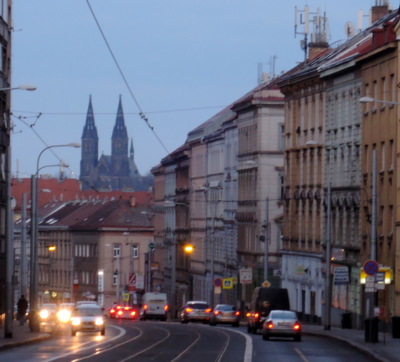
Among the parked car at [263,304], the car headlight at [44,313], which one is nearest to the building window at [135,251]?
the car headlight at [44,313]

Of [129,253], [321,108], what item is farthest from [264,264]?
[129,253]

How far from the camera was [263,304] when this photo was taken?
67.2 metres

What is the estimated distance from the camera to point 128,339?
185ft

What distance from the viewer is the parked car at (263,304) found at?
215ft

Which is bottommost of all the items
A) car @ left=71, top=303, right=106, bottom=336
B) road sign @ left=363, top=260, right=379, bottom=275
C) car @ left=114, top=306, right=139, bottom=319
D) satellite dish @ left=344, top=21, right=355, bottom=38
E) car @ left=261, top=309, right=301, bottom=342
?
car @ left=114, top=306, right=139, bottom=319

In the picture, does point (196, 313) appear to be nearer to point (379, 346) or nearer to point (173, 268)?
point (173, 268)

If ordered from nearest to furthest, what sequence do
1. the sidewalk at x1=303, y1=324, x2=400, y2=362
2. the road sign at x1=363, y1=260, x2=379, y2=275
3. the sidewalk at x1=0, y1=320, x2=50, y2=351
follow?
the sidewalk at x1=303, y1=324, x2=400, y2=362, the road sign at x1=363, y1=260, x2=379, y2=275, the sidewalk at x1=0, y1=320, x2=50, y2=351

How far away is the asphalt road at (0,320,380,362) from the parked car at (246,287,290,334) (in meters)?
5.31

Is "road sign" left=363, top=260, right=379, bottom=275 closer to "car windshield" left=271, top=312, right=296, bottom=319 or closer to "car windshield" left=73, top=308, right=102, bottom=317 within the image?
"car windshield" left=271, top=312, right=296, bottom=319

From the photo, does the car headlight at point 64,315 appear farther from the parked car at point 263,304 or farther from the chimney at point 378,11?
the chimney at point 378,11

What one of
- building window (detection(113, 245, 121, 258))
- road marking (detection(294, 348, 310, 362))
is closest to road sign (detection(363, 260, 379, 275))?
road marking (detection(294, 348, 310, 362))

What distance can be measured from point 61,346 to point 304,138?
38.3m

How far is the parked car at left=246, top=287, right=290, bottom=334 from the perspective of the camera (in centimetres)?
6550

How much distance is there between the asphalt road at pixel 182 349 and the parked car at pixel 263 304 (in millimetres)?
5309
